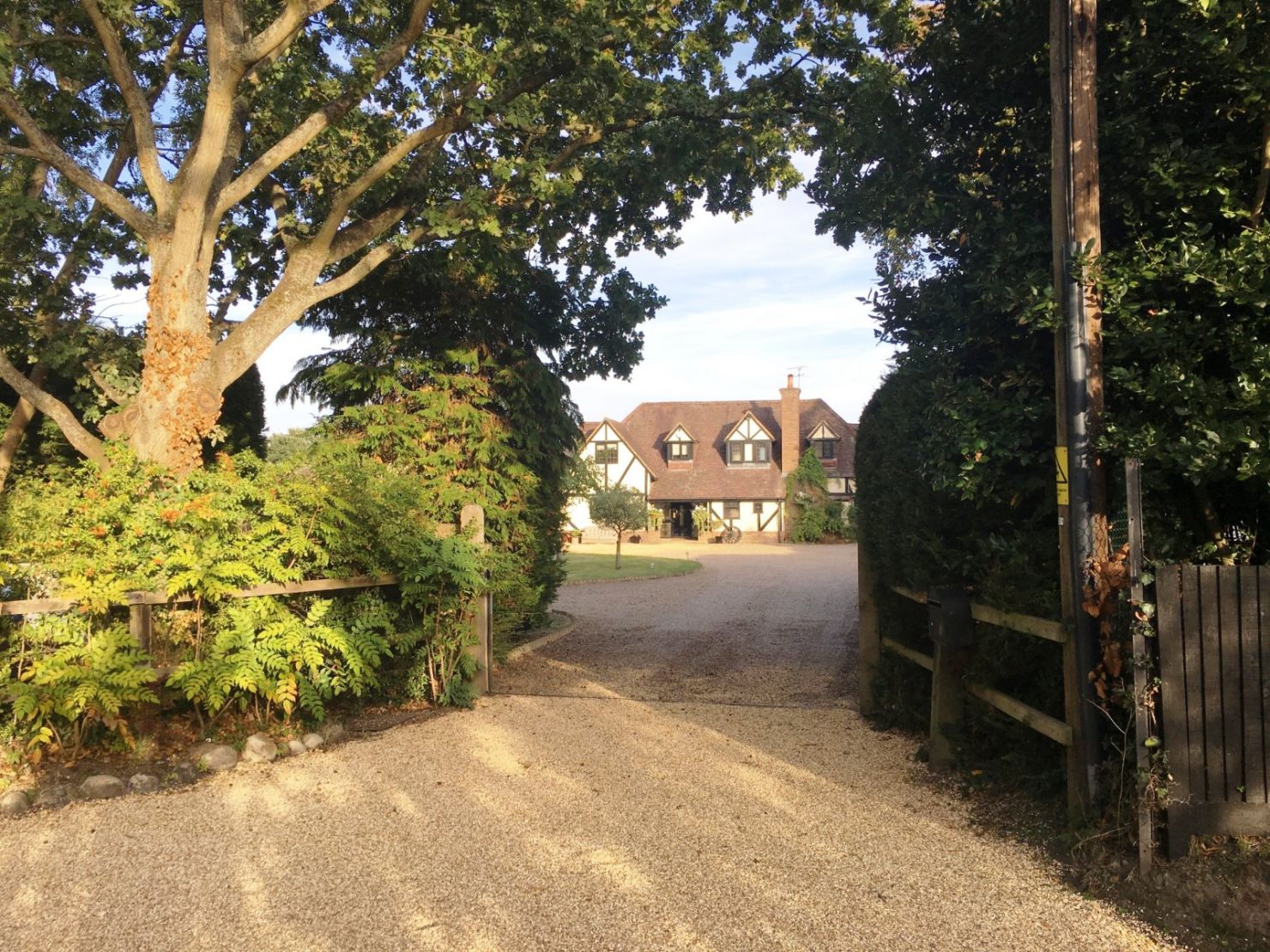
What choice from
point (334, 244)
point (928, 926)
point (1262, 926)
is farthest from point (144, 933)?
point (334, 244)

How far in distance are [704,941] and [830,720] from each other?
443 centimetres

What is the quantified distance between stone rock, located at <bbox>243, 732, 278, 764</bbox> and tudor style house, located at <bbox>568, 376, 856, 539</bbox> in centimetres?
3851

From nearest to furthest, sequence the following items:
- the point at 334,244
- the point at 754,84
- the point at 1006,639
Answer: the point at 1006,639, the point at 334,244, the point at 754,84

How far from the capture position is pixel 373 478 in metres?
7.92

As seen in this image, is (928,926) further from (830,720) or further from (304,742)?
(304,742)

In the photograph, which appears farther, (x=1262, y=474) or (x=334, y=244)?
(x=334, y=244)

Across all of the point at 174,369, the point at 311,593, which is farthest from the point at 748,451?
the point at 311,593

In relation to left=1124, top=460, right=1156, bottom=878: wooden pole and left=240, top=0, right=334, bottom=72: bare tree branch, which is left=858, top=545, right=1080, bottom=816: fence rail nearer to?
left=1124, top=460, right=1156, bottom=878: wooden pole

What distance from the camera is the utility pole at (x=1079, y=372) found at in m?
4.49

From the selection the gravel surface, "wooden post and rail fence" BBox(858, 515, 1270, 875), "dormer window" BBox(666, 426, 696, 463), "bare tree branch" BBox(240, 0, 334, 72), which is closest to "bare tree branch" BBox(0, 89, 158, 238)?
"bare tree branch" BBox(240, 0, 334, 72)

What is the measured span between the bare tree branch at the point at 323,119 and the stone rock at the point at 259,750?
17.9 ft

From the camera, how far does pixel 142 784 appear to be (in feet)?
18.6

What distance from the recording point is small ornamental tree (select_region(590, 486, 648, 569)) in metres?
33.1

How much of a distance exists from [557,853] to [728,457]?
145ft
